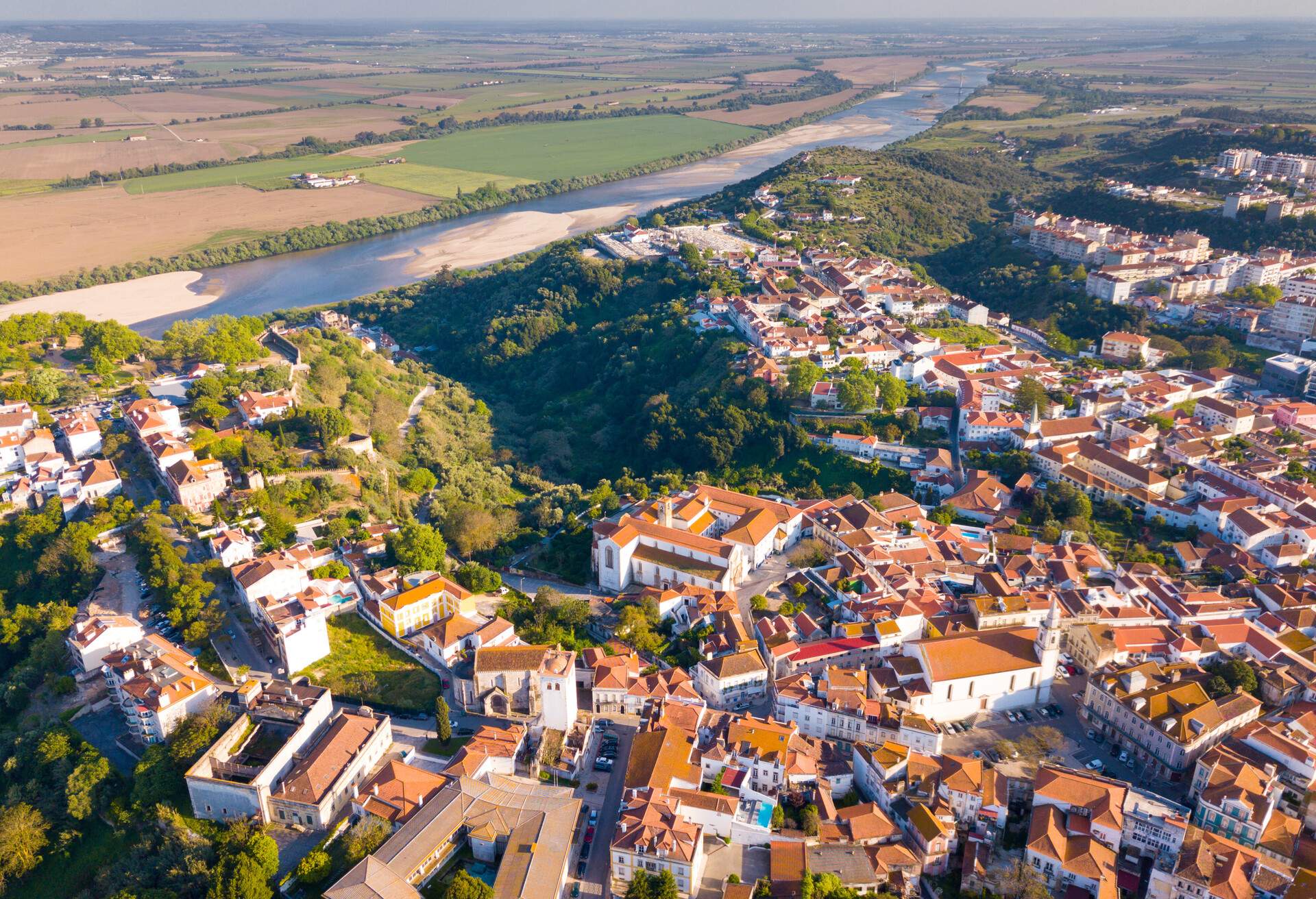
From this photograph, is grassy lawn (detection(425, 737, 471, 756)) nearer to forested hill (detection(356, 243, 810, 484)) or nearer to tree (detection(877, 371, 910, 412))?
forested hill (detection(356, 243, 810, 484))

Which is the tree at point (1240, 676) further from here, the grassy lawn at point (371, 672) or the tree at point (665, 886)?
the grassy lawn at point (371, 672)

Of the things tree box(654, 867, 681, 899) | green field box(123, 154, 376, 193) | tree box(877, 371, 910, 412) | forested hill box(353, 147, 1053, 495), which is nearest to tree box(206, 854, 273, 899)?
tree box(654, 867, 681, 899)

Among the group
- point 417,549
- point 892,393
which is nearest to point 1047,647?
point 417,549

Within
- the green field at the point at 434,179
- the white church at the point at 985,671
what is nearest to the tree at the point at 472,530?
the white church at the point at 985,671

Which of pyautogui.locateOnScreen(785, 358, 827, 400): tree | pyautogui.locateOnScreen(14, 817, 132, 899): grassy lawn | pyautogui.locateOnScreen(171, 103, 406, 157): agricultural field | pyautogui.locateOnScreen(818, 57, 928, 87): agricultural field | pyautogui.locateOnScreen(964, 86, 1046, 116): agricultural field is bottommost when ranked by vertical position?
pyautogui.locateOnScreen(14, 817, 132, 899): grassy lawn

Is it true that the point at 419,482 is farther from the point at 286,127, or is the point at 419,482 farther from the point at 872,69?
the point at 872,69

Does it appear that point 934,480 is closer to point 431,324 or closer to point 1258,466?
point 1258,466

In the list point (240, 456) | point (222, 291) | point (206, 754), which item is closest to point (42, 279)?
point (222, 291)
